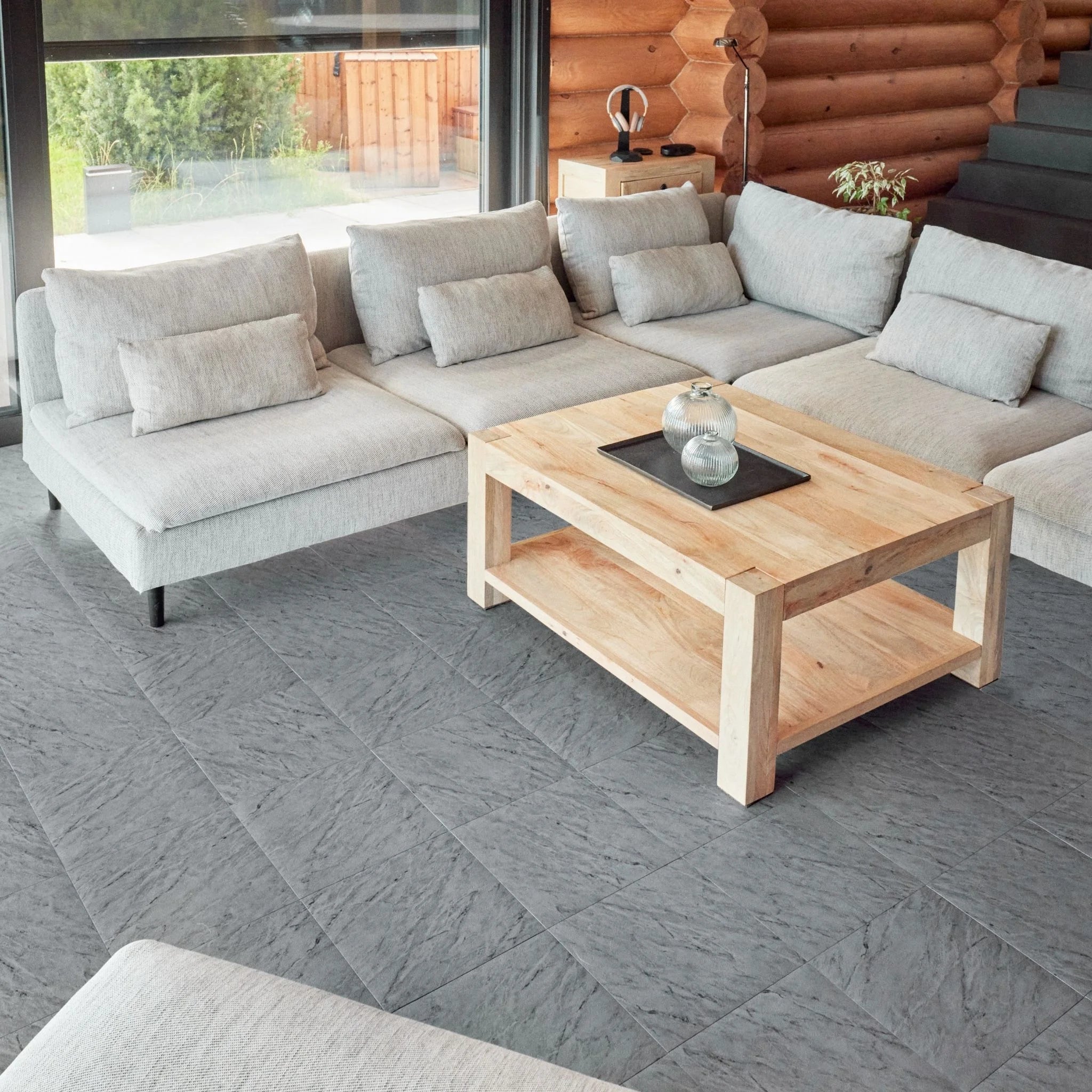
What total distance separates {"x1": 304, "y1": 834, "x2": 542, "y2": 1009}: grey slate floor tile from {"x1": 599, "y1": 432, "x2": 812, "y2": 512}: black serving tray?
991 mm

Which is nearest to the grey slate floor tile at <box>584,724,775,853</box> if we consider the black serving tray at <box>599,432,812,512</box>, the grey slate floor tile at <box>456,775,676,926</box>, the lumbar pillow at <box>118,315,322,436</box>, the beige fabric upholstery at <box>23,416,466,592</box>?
the grey slate floor tile at <box>456,775,676,926</box>

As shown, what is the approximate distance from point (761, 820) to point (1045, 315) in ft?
6.67

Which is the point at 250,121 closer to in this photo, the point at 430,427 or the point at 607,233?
the point at 607,233

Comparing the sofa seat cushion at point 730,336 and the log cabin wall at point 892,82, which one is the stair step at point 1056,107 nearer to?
the log cabin wall at point 892,82

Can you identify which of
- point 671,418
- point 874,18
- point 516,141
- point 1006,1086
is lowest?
point 1006,1086

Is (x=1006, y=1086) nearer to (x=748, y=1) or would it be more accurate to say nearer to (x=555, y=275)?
(x=555, y=275)

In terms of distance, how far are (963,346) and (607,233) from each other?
1.30 m

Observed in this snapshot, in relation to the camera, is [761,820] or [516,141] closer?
[761,820]

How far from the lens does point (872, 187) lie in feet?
19.1

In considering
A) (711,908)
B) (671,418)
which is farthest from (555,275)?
(711,908)

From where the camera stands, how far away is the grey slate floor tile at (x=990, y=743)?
2.81 m

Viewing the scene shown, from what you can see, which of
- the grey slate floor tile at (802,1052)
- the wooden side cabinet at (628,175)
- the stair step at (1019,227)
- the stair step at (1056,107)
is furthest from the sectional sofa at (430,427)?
the stair step at (1056,107)

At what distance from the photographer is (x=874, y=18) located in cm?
632

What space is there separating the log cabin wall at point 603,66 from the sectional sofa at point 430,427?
1505mm
